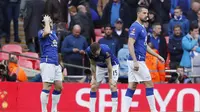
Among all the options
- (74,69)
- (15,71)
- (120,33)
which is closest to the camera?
(15,71)

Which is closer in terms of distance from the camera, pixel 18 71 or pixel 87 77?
pixel 18 71

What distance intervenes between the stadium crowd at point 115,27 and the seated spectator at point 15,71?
1.59 m

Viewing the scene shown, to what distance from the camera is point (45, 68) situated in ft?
62.4

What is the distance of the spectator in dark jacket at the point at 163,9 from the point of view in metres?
25.0

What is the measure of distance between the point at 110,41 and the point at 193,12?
2934 mm

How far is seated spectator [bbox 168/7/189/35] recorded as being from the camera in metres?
23.9

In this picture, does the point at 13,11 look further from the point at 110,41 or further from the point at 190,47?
the point at 190,47

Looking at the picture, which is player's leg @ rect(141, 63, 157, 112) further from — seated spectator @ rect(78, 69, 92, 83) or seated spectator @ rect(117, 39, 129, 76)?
seated spectator @ rect(78, 69, 92, 83)

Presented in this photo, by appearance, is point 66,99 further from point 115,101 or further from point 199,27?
point 199,27

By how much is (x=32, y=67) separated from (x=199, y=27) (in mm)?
4907

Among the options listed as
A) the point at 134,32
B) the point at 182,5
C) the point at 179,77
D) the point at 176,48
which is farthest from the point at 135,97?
the point at 182,5

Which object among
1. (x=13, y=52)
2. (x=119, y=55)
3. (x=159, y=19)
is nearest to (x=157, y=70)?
(x=119, y=55)

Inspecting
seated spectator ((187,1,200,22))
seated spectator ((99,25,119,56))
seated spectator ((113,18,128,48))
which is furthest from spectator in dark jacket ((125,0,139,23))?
seated spectator ((99,25,119,56))

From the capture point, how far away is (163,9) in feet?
82.9
